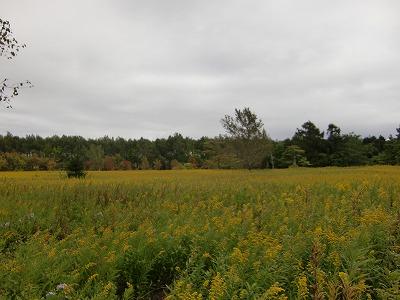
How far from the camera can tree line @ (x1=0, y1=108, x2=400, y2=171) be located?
4109 centimetres

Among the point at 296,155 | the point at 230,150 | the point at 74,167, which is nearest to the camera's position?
the point at 74,167

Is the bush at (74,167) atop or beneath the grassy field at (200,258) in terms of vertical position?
atop

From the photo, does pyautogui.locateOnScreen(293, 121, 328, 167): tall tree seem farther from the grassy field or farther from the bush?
the grassy field

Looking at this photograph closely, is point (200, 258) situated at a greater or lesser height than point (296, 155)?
lesser

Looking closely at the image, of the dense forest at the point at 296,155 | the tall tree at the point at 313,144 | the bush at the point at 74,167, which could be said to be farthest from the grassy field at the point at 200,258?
the tall tree at the point at 313,144

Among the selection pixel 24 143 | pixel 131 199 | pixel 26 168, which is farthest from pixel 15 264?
pixel 24 143

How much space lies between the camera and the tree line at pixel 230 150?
41094 mm

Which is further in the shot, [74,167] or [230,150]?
[230,150]

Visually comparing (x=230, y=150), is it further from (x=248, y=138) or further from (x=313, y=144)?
(x=313, y=144)

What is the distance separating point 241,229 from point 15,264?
349 centimetres

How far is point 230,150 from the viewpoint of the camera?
41094mm

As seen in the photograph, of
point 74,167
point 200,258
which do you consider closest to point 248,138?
point 74,167

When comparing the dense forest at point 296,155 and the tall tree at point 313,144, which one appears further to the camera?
the tall tree at point 313,144

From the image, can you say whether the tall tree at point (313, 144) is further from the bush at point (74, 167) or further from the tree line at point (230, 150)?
the bush at point (74, 167)
